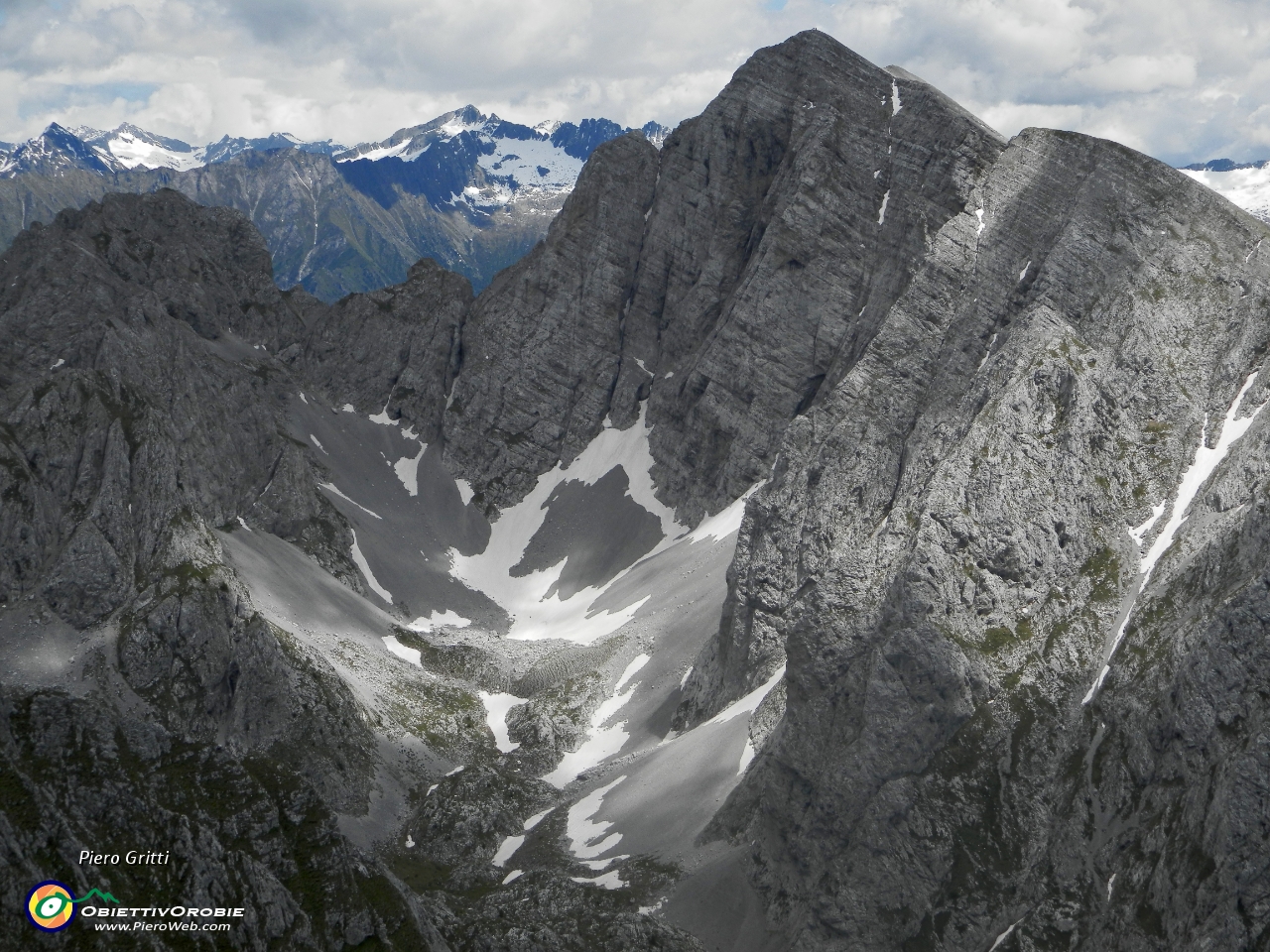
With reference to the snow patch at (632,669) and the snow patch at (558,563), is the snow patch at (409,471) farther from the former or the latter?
the snow patch at (632,669)

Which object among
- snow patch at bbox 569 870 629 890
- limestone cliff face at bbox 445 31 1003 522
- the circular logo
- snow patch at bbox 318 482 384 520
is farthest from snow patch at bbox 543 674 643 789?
the circular logo

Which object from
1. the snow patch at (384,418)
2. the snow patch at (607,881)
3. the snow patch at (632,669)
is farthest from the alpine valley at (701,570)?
the snow patch at (384,418)

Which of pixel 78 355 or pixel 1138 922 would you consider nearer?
pixel 1138 922

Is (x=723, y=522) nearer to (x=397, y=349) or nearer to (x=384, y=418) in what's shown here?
(x=384, y=418)

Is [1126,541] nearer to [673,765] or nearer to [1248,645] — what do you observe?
[1248,645]

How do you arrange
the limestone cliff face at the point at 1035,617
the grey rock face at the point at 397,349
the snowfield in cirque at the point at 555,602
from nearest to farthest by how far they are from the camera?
1. the limestone cliff face at the point at 1035,617
2. the snowfield in cirque at the point at 555,602
3. the grey rock face at the point at 397,349

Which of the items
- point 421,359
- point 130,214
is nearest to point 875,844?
point 421,359

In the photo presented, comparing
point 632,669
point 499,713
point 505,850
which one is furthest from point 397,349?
point 505,850
